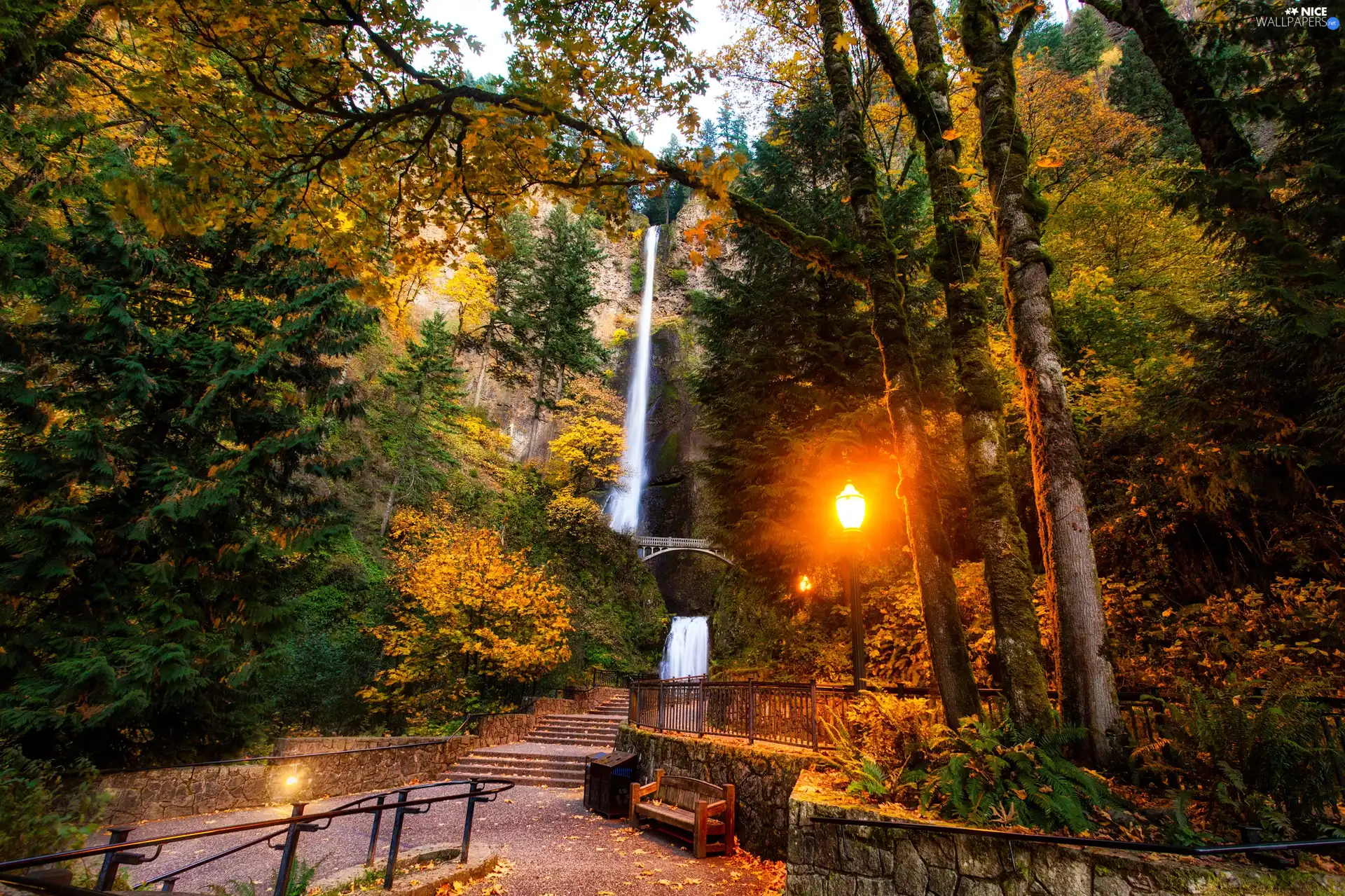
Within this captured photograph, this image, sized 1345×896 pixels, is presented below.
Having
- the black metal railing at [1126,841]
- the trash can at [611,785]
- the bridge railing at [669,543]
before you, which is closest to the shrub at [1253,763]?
the black metal railing at [1126,841]

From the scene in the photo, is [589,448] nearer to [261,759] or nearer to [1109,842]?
[261,759]

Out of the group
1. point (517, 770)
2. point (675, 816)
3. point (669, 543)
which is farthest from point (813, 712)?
point (669, 543)

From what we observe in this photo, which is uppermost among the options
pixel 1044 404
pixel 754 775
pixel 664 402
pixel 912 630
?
pixel 664 402

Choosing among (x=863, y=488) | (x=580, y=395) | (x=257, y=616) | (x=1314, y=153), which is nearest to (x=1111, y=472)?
(x=863, y=488)

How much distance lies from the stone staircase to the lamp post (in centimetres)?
754

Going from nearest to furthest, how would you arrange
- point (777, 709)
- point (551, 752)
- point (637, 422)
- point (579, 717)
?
point (777, 709), point (551, 752), point (579, 717), point (637, 422)

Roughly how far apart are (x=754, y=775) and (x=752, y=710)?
0.90 metres

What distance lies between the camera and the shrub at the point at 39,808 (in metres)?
4.68

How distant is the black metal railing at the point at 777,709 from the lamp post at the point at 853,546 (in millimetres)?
565

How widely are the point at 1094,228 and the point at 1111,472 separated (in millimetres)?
10021

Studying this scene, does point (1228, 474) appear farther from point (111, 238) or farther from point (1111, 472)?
point (111, 238)

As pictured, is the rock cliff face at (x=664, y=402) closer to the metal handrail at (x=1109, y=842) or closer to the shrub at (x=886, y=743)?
the shrub at (x=886, y=743)

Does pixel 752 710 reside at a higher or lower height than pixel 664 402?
lower

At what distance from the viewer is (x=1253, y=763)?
3.72 m
